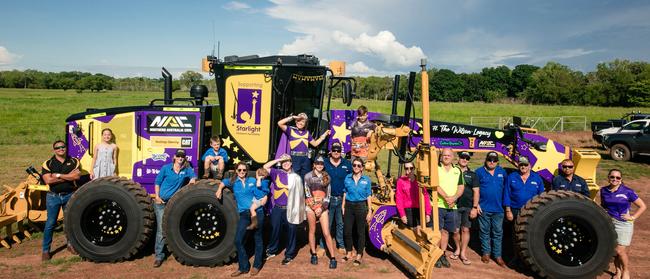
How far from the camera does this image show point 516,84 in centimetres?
10338

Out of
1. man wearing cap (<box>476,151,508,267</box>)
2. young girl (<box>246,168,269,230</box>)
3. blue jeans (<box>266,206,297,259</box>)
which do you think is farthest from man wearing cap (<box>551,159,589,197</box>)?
young girl (<box>246,168,269,230</box>)

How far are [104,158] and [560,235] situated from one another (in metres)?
6.82

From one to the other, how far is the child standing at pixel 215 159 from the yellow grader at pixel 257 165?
0.90 ft

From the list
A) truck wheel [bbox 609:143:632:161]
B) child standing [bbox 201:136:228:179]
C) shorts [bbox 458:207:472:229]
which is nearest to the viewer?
shorts [bbox 458:207:472:229]

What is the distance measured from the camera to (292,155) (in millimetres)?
6410

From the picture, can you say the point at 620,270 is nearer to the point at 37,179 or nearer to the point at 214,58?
the point at 214,58

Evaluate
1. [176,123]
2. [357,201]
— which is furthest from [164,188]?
[357,201]

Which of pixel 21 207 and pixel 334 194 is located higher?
pixel 334 194

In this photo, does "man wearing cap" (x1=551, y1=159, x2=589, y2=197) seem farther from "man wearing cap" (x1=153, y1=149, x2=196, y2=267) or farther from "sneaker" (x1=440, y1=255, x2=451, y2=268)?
"man wearing cap" (x1=153, y1=149, x2=196, y2=267)

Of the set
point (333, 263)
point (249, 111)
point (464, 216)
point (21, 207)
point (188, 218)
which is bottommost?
point (333, 263)

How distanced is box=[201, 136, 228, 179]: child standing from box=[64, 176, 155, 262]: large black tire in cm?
97

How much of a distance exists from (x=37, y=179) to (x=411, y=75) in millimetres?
6536

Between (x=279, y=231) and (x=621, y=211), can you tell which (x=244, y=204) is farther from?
(x=621, y=211)

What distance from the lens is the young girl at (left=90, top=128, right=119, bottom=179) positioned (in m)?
6.55
